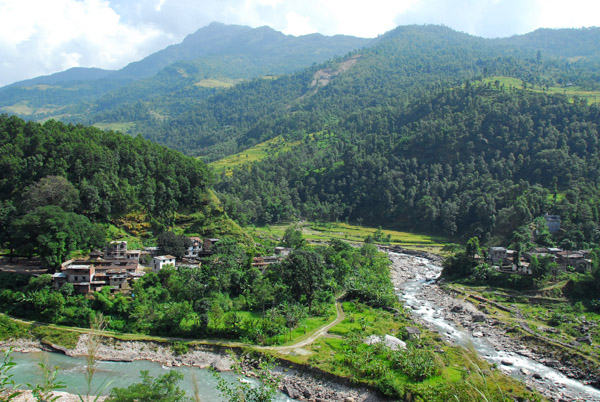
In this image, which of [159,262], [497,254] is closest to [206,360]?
[159,262]

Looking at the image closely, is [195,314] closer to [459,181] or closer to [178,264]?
[178,264]

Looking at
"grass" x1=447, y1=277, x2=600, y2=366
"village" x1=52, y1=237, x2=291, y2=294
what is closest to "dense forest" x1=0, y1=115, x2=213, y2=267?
"village" x1=52, y1=237, x2=291, y2=294

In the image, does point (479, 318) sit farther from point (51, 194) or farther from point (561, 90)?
point (561, 90)

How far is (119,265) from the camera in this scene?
42.7 meters

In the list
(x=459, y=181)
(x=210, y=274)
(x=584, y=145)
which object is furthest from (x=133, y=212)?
(x=584, y=145)

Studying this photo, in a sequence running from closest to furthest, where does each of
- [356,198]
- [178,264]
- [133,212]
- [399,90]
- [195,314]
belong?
[195,314] → [178,264] → [133,212] → [356,198] → [399,90]

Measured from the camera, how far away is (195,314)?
3672 centimetres

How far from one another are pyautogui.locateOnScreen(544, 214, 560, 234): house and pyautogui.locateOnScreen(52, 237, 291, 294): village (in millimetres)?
44057

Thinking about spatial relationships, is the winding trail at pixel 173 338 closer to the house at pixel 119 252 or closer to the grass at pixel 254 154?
the house at pixel 119 252

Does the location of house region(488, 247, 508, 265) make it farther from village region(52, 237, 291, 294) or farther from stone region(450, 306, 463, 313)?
village region(52, 237, 291, 294)

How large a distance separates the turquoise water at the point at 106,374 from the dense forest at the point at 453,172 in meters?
50.8

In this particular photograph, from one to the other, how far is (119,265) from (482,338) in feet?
113

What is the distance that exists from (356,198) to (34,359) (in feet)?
289

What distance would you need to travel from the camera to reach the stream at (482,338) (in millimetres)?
28312
